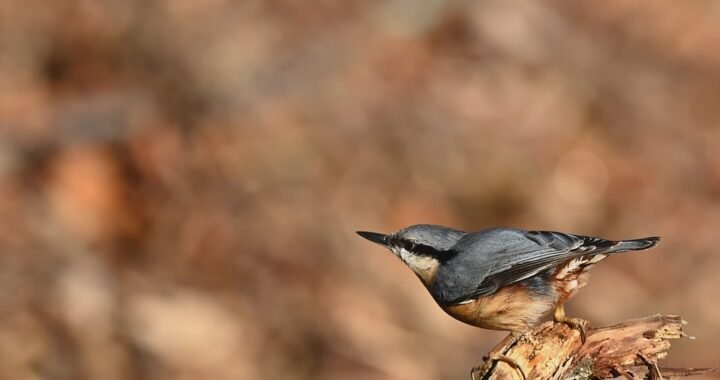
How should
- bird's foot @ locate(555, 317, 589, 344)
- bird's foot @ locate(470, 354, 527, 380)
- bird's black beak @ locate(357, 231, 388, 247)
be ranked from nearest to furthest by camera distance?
bird's foot @ locate(470, 354, 527, 380)
bird's foot @ locate(555, 317, 589, 344)
bird's black beak @ locate(357, 231, 388, 247)

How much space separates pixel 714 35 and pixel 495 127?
2.57 m

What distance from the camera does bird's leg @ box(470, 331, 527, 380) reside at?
12.4 feet

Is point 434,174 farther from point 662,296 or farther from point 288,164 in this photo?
point 662,296

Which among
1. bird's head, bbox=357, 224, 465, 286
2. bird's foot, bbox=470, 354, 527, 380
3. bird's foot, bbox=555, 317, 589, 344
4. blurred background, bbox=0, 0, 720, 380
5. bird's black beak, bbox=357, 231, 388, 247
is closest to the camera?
bird's foot, bbox=470, 354, 527, 380

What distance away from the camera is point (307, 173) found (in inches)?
316

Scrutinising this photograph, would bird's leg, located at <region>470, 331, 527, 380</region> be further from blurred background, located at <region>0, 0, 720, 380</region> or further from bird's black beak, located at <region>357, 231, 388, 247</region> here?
blurred background, located at <region>0, 0, 720, 380</region>

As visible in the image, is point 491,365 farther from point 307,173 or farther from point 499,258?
point 307,173

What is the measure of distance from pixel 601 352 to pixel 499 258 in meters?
0.49

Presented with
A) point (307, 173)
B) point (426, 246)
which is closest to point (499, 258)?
point (426, 246)

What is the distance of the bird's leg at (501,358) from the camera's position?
3.79 metres

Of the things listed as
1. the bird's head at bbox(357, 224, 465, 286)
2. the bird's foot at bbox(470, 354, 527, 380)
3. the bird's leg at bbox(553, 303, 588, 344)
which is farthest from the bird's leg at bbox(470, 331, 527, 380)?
the bird's head at bbox(357, 224, 465, 286)

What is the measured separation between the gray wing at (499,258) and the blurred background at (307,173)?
3106 mm

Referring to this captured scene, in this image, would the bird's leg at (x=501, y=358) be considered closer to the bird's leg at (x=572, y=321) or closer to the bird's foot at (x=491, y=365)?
the bird's foot at (x=491, y=365)

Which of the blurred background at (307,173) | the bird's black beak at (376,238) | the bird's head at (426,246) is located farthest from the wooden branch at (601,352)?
the blurred background at (307,173)
